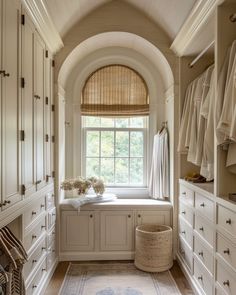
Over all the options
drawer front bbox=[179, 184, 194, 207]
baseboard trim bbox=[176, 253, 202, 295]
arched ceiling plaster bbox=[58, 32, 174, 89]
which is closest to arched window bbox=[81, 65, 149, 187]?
arched ceiling plaster bbox=[58, 32, 174, 89]

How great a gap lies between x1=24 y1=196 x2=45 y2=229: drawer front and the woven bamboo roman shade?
5.26ft

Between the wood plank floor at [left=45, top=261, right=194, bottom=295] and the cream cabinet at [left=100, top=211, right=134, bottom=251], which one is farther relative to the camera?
the cream cabinet at [left=100, top=211, right=134, bottom=251]

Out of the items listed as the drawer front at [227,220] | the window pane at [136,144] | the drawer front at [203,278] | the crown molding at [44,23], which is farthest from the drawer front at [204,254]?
the crown molding at [44,23]

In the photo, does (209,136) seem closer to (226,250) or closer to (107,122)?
(226,250)

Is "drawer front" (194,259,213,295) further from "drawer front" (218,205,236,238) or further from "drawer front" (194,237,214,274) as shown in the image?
"drawer front" (218,205,236,238)

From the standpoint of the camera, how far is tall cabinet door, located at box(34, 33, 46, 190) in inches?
95.4

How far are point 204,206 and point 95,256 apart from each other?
5.21 feet

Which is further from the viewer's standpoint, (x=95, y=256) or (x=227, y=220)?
(x=95, y=256)

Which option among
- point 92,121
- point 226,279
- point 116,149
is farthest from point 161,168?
point 226,279

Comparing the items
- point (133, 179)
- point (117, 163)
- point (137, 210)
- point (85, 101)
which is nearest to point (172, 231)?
point (137, 210)

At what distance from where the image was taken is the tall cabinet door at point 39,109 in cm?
242

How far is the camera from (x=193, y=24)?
258 centimetres

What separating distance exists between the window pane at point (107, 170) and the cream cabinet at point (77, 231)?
2.37 ft

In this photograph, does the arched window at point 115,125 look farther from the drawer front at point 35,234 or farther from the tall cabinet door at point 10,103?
the tall cabinet door at point 10,103
